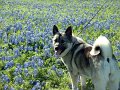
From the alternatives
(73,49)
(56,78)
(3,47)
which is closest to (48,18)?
(3,47)

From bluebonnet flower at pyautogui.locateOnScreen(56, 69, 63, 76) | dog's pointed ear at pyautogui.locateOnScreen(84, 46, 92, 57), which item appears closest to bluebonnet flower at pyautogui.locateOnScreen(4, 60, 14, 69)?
bluebonnet flower at pyautogui.locateOnScreen(56, 69, 63, 76)

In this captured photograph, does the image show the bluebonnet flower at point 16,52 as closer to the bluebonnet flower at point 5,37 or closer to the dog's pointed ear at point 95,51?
the bluebonnet flower at point 5,37

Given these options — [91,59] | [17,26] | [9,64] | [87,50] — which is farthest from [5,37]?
[91,59]

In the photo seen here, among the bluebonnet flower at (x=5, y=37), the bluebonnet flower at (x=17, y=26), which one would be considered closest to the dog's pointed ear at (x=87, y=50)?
the bluebonnet flower at (x=5, y=37)

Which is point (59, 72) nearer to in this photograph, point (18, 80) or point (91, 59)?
point (18, 80)

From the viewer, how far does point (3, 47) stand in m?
8.98

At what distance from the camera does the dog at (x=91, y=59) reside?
548 centimetres

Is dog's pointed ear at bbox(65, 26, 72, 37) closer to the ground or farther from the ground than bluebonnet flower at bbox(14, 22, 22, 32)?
farther from the ground

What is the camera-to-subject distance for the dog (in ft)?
18.0

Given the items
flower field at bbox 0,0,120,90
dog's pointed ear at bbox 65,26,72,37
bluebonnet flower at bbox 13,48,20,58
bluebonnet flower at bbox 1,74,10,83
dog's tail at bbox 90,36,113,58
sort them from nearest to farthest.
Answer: dog's tail at bbox 90,36,113,58 < dog's pointed ear at bbox 65,26,72,37 < bluebonnet flower at bbox 1,74,10,83 < flower field at bbox 0,0,120,90 < bluebonnet flower at bbox 13,48,20,58

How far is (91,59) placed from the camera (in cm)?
568

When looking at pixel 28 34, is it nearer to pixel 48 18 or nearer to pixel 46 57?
pixel 46 57

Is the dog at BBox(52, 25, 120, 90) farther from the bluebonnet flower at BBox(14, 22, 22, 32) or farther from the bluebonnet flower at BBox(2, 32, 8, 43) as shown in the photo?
the bluebonnet flower at BBox(14, 22, 22, 32)

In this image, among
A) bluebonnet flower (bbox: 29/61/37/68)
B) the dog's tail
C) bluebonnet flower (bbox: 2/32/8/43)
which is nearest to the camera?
the dog's tail
